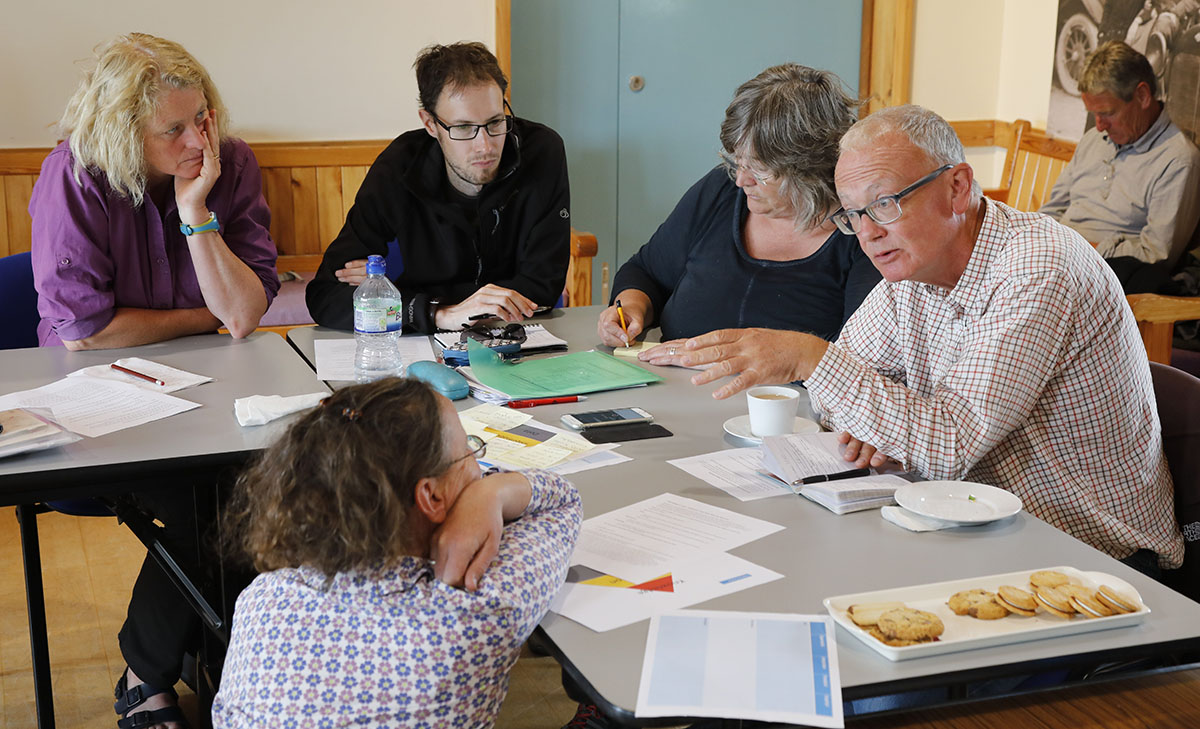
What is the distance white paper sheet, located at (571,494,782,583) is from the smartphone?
0.33 m

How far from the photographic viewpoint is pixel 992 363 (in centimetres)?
155

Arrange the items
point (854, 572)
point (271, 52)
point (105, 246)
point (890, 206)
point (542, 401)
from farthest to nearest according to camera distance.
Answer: point (271, 52) → point (105, 246) → point (542, 401) → point (890, 206) → point (854, 572)

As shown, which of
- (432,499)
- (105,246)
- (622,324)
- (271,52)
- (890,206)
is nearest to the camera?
(432,499)

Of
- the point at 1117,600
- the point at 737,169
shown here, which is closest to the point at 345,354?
the point at 737,169

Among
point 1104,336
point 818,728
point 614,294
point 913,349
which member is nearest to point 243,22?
point 614,294

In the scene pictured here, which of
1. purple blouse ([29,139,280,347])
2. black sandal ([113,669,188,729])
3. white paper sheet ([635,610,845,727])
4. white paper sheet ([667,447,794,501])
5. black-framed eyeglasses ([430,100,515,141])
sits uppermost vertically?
black-framed eyeglasses ([430,100,515,141])

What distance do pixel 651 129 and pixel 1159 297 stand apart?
7.07 ft

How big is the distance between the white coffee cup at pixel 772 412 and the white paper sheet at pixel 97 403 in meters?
0.96

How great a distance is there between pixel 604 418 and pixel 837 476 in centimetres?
45

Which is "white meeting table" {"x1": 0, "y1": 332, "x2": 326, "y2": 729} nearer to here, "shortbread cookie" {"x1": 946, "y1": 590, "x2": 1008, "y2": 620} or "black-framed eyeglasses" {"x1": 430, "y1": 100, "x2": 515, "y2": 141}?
"black-framed eyeglasses" {"x1": 430, "y1": 100, "x2": 515, "y2": 141}

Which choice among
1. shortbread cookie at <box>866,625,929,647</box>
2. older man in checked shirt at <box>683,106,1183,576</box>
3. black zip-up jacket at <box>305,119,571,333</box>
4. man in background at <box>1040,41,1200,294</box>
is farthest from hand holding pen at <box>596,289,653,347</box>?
man in background at <box>1040,41,1200,294</box>

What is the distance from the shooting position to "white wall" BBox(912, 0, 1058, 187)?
4785mm

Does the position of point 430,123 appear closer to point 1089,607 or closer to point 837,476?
point 837,476

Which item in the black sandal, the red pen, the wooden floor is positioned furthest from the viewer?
the wooden floor
